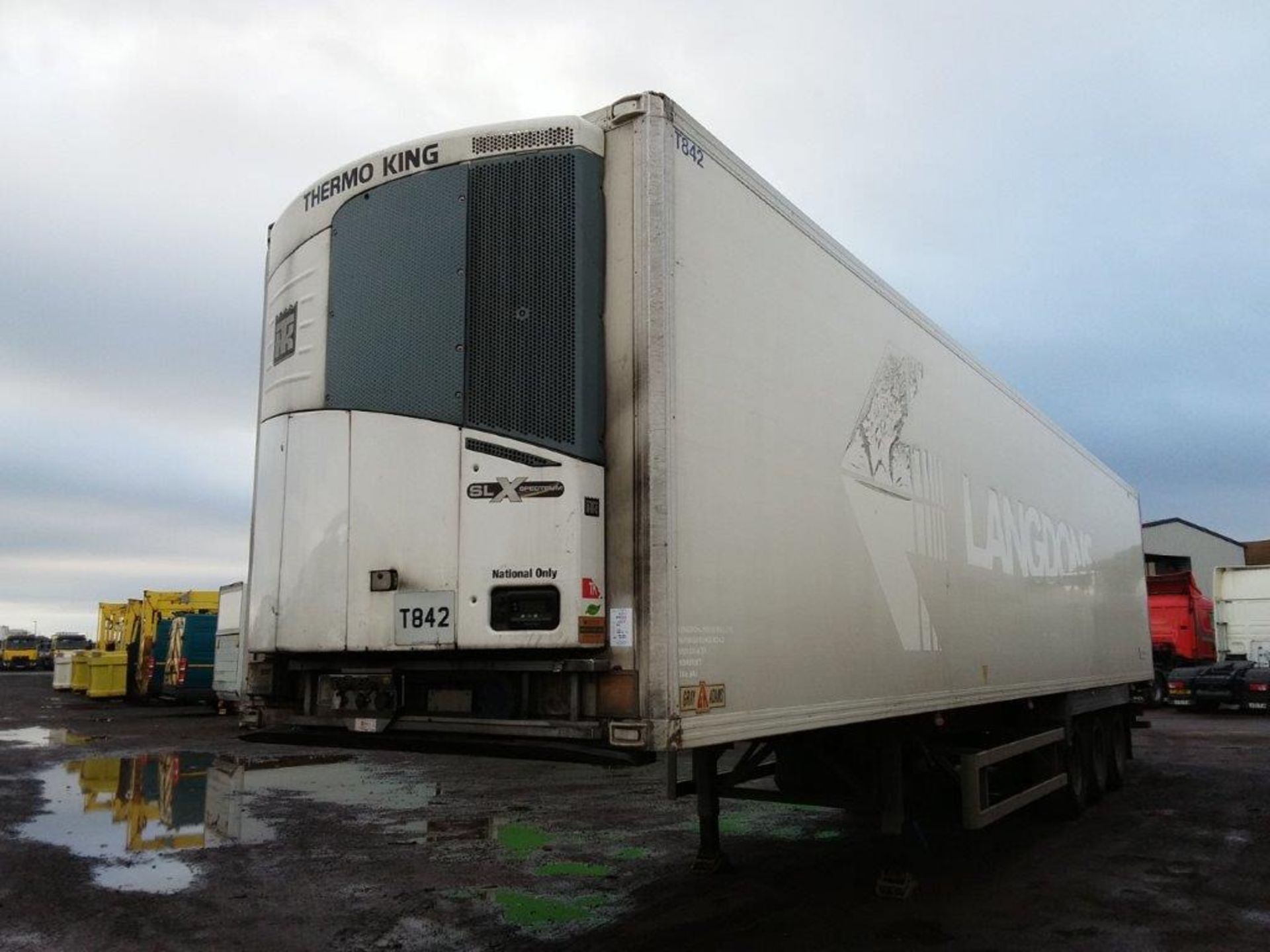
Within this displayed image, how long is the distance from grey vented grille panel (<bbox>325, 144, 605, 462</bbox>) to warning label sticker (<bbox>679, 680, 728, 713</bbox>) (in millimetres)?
1115

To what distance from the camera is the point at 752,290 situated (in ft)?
17.7

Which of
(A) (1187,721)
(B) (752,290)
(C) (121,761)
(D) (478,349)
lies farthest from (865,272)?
(A) (1187,721)

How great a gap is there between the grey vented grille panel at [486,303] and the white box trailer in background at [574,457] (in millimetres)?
14

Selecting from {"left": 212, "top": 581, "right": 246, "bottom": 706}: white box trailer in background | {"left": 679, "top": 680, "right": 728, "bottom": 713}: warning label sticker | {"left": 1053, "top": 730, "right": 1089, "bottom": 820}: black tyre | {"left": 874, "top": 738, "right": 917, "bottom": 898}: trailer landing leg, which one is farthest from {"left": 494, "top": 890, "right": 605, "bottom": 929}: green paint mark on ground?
{"left": 212, "top": 581, "right": 246, "bottom": 706}: white box trailer in background

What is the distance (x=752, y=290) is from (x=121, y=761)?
45.4 feet

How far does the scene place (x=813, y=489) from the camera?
570cm

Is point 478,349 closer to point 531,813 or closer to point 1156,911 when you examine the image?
point 1156,911

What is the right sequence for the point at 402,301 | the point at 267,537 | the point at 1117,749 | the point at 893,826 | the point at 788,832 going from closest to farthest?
the point at 402,301
the point at 267,537
the point at 893,826
the point at 788,832
the point at 1117,749

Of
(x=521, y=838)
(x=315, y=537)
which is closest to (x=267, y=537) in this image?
(x=315, y=537)

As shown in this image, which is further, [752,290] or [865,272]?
[865,272]

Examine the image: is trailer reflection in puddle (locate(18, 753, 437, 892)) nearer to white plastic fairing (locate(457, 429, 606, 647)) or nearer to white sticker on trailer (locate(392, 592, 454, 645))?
white sticker on trailer (locate(392, 592, 454, 645))

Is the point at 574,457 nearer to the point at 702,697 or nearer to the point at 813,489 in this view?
the point at 702,697

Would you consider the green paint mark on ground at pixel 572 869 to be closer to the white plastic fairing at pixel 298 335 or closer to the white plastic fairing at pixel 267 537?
the white plastic fairing at pixel 267 537

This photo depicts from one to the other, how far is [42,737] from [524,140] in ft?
62.7
